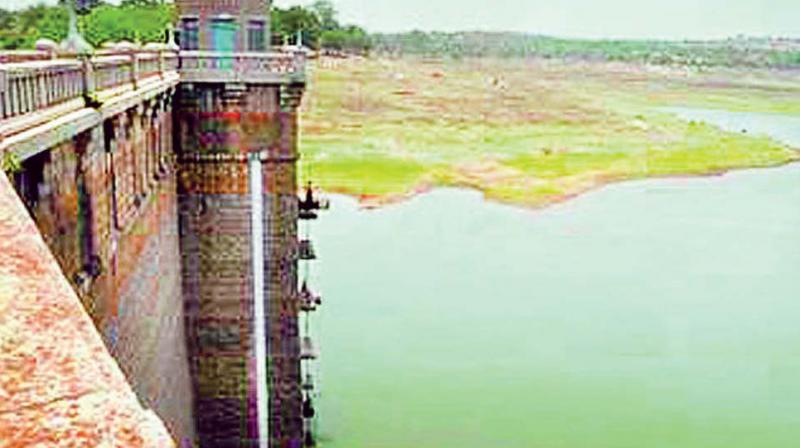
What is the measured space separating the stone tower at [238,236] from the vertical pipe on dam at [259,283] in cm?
2

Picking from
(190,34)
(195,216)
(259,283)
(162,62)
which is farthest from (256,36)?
(259,283)

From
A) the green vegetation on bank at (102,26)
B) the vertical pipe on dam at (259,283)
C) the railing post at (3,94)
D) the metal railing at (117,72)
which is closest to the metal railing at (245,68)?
the metal railing at (117,72)

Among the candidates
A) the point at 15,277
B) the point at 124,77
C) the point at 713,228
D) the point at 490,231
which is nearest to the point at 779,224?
the point at 713,228

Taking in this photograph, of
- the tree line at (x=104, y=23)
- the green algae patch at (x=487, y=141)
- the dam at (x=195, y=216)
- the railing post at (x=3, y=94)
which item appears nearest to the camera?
the railing post at (x=3, y=94)

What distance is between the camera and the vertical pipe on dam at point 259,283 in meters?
16.1

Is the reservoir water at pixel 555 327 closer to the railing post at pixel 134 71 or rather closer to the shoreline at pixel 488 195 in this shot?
the shoreline at pixel 488 195

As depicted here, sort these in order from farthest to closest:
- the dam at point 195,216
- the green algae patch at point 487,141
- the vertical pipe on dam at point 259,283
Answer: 1. the green algae patch at point 487,141
2. the vertical pipe on dam at point 259,283
3. the dam at point 195,216

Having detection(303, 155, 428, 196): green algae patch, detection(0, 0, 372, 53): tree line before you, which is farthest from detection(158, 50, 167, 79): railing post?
detection(303, 155, 428, 196): green algae patch

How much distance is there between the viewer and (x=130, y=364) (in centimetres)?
1099

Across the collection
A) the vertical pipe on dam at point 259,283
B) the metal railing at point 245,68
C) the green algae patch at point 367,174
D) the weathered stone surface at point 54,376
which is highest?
the metal railing at point 245,68

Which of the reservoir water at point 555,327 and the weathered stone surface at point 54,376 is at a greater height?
the weathered stone surface at point 54,376

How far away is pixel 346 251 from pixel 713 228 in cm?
1769

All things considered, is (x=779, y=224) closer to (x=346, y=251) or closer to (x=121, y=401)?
(x=346, y=251)

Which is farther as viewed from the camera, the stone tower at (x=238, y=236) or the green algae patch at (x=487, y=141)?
the green algae patch at (x=487, y=141)
